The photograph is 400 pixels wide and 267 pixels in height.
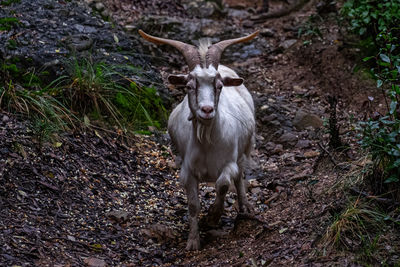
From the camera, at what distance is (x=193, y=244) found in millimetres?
5727

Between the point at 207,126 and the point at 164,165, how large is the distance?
2.48 meters

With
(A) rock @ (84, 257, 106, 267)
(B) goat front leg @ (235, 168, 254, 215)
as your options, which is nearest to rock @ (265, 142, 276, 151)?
(B) goat front leg @ (235, 168, 254, 215)

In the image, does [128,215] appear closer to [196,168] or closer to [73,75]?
[196,168]

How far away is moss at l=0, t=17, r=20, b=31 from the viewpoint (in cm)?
840

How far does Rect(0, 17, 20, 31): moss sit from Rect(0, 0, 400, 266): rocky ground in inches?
4.3

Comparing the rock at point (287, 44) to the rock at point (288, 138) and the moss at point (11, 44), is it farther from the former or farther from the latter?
the moss at point (11, 44)

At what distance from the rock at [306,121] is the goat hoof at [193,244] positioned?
3388 millimetres

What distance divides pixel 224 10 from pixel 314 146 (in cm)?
582

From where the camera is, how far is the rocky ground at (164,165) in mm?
5074

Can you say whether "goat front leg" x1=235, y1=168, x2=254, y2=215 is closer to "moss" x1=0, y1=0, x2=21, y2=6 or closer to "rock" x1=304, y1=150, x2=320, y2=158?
→ "rock" x1=304, y1=150, x2=320, y2=158

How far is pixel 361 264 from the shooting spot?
13.8 ft

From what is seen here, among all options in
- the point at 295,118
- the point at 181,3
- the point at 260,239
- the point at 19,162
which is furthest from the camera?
the point at 181,3

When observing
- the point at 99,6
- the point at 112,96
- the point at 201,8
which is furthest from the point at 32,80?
the point at 201,8

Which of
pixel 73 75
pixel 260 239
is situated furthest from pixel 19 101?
pixel 260 239
